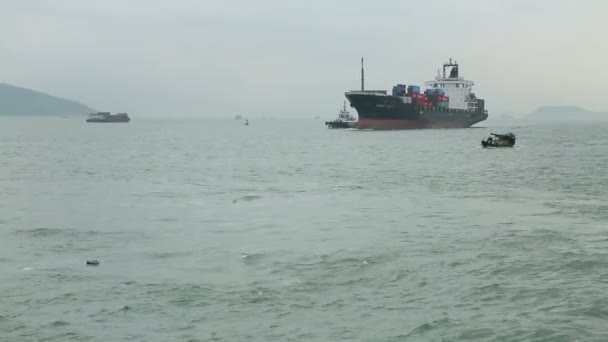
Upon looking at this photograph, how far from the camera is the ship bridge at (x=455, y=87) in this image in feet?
448

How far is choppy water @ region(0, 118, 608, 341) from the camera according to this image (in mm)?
12461

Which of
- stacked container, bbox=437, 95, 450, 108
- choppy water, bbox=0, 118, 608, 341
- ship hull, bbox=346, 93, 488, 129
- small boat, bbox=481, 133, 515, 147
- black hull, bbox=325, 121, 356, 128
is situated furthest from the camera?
black hull, bbox=325, 121, 356, 128

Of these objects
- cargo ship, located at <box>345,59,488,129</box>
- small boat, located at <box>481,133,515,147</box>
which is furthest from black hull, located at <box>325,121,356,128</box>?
small boat, located at <box>481,133,515,147</box>

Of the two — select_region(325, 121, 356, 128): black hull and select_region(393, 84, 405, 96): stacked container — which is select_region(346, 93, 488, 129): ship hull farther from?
select_region(325, 121, 356, 128): black hull

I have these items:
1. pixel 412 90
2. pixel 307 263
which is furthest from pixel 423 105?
pixel 307 263

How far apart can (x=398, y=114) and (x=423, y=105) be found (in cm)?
539

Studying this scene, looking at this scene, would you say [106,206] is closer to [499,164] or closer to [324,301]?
[324,301]

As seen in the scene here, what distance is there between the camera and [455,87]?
5374 inches

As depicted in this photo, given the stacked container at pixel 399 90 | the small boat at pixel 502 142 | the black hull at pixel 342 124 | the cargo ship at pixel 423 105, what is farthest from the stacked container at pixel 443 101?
the small boat at pixel 502 142

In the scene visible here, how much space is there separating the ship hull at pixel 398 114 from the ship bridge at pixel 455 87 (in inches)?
70.1

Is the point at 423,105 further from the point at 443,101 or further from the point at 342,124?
the point at 342,124

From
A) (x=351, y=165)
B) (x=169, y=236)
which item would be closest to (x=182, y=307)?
(x=169, y=236)

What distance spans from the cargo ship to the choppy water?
78.2m

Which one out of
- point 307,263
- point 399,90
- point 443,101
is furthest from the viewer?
point 443,101
